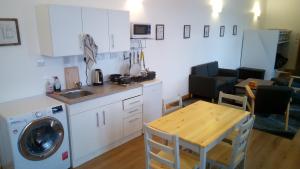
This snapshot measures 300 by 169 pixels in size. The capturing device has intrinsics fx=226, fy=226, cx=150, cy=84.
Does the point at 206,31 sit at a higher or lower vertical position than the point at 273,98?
higher

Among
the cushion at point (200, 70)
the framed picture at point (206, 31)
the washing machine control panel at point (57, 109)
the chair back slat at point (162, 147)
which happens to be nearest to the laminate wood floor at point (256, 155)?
the washing machine control panel at point (57, 109)

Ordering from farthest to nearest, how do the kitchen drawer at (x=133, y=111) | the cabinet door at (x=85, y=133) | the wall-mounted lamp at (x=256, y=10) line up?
the wall-mounted lamp at (x=256, y=10), the kitchen drawer at (x=133, y=111), the cabinet door at (x=85, y=133)

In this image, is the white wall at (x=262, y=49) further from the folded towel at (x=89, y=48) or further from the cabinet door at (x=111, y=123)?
the folded towel at (x=89, y=48)

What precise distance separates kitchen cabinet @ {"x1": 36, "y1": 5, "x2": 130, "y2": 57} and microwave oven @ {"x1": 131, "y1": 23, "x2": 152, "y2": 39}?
36 cm

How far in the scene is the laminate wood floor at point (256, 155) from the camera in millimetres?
2820

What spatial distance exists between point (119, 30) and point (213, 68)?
11.5 ft

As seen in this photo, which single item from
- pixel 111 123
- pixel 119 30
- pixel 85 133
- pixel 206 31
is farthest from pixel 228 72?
pixel 85 133

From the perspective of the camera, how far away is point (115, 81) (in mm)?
3498

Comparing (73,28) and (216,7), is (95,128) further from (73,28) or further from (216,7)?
(216,7)

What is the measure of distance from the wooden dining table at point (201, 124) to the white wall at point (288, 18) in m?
7.42

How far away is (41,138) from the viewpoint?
7.97 feet

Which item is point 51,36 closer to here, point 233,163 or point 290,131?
point 233,163

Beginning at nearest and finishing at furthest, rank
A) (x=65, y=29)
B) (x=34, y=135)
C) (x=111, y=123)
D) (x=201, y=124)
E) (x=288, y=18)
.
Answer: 1. (x=201, y=124)
2. (x=34, y=135)
3. (x=65, y=29)
4. (x=111, y=123)
5. (x=288, y=18)

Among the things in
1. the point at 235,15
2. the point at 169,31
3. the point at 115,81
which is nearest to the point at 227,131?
the point at 115,81
